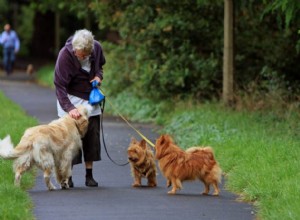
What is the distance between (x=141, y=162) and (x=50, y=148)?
1229mm

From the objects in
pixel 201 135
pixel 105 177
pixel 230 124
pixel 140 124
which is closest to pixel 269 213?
pixel 105 177

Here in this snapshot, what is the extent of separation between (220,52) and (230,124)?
5.69 metres

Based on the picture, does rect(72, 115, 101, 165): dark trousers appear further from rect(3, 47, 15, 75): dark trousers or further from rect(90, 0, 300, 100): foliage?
rect(3, 47, 15, 75): dark trousers

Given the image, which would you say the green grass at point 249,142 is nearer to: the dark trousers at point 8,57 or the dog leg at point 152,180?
the dog leg at point 152,180

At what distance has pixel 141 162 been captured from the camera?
12031mm

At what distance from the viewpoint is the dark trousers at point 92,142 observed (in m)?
12.4

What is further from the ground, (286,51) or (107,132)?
(286,51)

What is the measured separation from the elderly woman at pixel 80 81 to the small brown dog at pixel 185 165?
3.86ft

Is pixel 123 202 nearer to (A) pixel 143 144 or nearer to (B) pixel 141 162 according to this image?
(B) pixel 141 162

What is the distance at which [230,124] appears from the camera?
57.7 ft

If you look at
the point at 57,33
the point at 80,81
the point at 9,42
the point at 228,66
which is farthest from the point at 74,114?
the point at 57,33

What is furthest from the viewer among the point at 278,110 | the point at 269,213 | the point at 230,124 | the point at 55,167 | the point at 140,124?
the point at 140,124

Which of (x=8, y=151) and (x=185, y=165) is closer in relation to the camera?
(x=8, y=151)

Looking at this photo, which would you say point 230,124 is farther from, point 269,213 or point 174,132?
point 269,213
